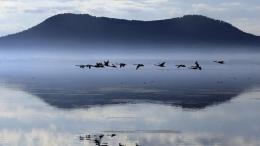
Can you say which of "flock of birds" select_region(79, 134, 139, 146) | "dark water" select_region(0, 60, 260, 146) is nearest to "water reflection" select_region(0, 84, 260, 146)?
"dark water" select_region(0, 60, 260, 146)

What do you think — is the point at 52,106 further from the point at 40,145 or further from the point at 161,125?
the point at 40,145

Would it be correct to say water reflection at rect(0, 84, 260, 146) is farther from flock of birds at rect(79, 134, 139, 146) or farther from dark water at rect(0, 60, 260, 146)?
flock of birds at rect(79, 134, 139, 146)

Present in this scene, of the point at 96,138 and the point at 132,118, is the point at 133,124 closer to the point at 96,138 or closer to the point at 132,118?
the point at 132,118

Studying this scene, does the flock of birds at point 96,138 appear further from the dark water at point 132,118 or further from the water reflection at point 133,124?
the water reflection at point 133,124

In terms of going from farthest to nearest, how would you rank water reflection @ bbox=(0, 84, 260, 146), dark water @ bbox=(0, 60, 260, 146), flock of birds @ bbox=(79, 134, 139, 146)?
dark water @ bbox=(0, 60, 260, 146)
water reflection @ bbox=(0, 84, 260, 146)
flock of birds @ bbox=(79, 134, 139, 146)

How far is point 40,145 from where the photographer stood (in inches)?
914

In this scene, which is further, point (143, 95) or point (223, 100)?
point (143, 95)

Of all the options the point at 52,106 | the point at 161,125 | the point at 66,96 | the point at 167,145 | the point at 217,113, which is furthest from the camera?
the point at 66,96

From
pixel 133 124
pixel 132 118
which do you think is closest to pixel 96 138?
pixel 133 124

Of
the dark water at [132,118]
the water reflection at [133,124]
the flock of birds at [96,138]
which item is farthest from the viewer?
the dark water at [132,118]

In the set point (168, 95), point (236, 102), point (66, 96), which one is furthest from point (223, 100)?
point (66, 96)

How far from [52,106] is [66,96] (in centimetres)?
654

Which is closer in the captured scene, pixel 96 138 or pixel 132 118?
pixel 96 138

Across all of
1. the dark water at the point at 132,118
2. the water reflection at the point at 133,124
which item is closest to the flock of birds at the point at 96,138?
the dark water at the point at 132,118
